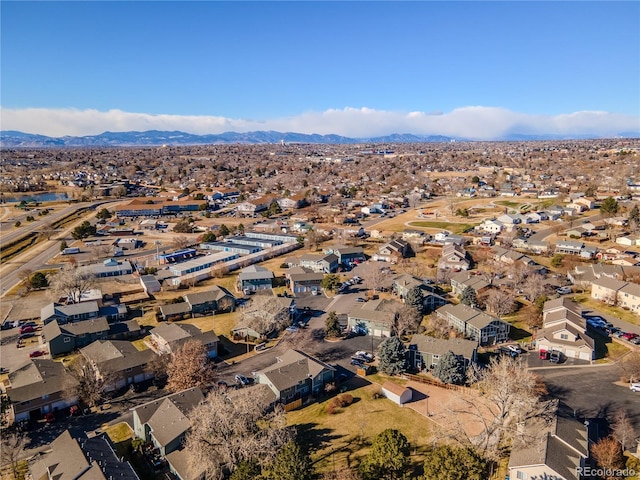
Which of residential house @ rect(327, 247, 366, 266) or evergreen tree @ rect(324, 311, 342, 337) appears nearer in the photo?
evergreen tree @ rect(324, 311, 342, 337)

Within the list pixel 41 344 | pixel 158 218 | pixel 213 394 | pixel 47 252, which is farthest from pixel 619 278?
pixel 158 218

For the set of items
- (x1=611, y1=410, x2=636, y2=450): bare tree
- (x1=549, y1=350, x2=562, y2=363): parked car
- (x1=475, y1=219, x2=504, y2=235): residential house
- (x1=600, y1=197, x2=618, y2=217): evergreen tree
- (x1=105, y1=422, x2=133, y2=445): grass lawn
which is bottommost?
(x1=105, y1=422, x2=133, y2=445): grass lawn

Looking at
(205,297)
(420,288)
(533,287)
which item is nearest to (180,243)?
(205,297)

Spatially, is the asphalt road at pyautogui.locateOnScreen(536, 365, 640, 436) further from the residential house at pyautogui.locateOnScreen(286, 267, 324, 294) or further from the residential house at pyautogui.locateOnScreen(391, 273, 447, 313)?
the residential house at pyautogui.locateOnScreen(286, 267, 324, 294)

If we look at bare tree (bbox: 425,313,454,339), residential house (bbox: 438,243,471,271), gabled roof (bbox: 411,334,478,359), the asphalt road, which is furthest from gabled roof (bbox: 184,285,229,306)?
the asphalt road

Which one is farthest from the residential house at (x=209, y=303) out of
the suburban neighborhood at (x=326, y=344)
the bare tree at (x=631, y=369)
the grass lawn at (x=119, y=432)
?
the bare tree at (x=631, y=369)

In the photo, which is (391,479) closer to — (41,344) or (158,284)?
(41,344)
